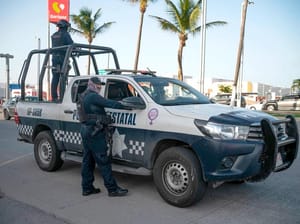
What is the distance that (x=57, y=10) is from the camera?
2356 cm

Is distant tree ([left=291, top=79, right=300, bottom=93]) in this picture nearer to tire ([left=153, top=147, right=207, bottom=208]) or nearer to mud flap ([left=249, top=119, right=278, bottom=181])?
mud flap ([left=249, top=119, right=278, bottom=181])

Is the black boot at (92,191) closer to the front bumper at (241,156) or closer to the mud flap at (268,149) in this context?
the front bumper at (241,156)

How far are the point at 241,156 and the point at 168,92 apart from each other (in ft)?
5.80

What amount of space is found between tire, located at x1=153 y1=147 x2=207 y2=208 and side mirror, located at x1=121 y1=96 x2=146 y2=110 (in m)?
Result: 0.77

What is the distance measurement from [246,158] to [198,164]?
0.64 m

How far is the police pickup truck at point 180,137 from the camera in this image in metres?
4.36

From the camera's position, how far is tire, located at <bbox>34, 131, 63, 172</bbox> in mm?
6801

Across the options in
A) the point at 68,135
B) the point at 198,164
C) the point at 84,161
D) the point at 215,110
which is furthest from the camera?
the point at 68,135

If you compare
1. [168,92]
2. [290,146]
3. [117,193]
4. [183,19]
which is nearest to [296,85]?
[183,19]

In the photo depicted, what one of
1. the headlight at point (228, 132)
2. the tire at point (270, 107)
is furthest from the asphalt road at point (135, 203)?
the tire at point (270, 107)

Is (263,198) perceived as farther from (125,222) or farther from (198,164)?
(125,222)

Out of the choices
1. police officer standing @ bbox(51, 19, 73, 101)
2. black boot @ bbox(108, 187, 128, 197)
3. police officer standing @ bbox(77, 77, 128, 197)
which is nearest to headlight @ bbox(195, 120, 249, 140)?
police officer standing @ bbox(77, 77, 128, 197)

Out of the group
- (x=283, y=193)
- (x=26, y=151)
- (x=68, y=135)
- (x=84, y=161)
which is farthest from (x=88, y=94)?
(x=26, y=151)

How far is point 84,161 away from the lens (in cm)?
540
